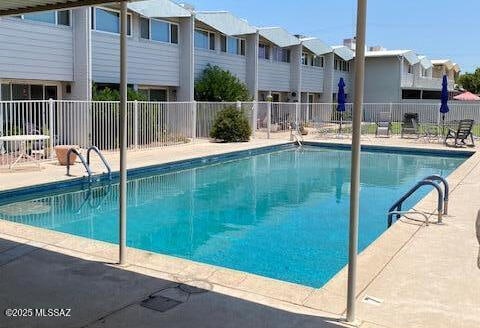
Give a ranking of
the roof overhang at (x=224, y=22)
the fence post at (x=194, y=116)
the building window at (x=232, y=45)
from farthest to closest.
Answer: the building window at (x=232, y=45) < the roof overhang at (x=224, y=22) < the fence post at (x=194, y=116)

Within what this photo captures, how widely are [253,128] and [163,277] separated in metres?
19.5

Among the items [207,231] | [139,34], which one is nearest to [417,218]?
[207,231]

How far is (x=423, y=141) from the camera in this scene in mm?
22875

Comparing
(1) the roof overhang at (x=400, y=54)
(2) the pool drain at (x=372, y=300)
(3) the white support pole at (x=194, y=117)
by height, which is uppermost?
(1) the roof overhang at (x=400, y=54)

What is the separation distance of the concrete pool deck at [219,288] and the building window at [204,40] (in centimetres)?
1930

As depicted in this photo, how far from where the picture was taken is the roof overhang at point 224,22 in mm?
24297

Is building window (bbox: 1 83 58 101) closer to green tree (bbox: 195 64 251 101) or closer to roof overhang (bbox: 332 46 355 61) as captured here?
green tree (bbox: 195 64 251 101)

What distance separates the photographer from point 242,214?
10078 millimetres

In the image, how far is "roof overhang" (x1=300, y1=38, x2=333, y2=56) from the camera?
112ft

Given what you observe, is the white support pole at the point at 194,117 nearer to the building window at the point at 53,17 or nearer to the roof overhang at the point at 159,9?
the roof overhang at the point at 159,9

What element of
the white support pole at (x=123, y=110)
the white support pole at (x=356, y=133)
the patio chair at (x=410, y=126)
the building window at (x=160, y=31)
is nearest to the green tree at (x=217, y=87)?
the building window at (x=160, y=31)

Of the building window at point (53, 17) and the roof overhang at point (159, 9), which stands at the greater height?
the roof overhang at point (159, 9)

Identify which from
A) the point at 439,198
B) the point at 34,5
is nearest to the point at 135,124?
the point at 34,5

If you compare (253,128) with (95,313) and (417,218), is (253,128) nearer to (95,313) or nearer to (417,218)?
(417,218)
